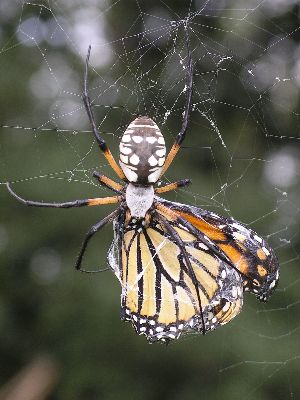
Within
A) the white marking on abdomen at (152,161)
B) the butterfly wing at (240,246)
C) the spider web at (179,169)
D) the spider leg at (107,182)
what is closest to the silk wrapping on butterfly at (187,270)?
the butterfly wing at (240,246)

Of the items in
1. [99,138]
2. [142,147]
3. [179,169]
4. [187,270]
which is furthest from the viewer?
[179,169]

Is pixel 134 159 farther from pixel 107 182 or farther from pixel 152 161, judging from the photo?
pixel 107 182

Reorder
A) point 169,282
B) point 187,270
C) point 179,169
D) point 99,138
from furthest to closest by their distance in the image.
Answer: point 179,169 < point 169,282 < point 187,270 < point 99,138

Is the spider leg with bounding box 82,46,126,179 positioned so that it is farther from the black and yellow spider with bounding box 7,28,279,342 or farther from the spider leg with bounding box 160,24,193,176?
the spider leg with bounding box 160,24,193,176

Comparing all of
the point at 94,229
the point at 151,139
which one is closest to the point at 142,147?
the point at 151,139

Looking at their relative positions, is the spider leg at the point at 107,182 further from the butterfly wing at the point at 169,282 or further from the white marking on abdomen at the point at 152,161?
the white marking on abdomen at the point at 152,161

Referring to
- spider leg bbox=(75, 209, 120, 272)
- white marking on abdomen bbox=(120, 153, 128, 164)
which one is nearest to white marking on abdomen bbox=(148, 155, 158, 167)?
white marking on abdomen bbox=(120, 153, 128, 164)
